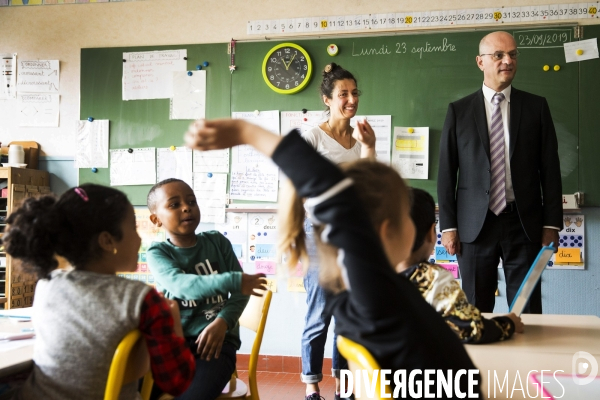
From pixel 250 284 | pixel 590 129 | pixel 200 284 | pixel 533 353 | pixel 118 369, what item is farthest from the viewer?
pixel 590 129

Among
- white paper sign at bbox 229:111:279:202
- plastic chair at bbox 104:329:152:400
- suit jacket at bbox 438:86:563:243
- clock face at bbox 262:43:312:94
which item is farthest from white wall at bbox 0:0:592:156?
plastic chair at bbox 104:329:152:400

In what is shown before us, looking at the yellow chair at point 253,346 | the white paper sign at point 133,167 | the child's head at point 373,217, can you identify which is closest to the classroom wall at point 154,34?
the white paper sign at point 133,167

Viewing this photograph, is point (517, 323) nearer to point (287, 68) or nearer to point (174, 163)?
point (287, 68)

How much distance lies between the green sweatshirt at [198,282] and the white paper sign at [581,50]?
8.22ft

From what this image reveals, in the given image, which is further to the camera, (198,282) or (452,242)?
(452,242)

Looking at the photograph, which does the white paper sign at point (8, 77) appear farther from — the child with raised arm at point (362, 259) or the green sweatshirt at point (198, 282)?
the child with raised arm at point (362, 259)

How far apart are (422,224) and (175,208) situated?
0.85 meters

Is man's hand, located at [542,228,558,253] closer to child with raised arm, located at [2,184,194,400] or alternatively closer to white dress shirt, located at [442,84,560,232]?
white dress shirt, located at [442,84,560,232]

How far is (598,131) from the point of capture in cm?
334

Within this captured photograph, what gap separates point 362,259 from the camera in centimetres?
79

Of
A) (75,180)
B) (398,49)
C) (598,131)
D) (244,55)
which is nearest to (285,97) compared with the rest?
(244,55)

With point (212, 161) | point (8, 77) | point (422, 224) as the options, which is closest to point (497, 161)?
point (422, 224)

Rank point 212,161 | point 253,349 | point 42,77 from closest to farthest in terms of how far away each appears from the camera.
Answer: point 253,349, point 212,161, point 42,77

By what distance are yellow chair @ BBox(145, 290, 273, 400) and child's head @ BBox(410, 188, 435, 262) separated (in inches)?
22.7
